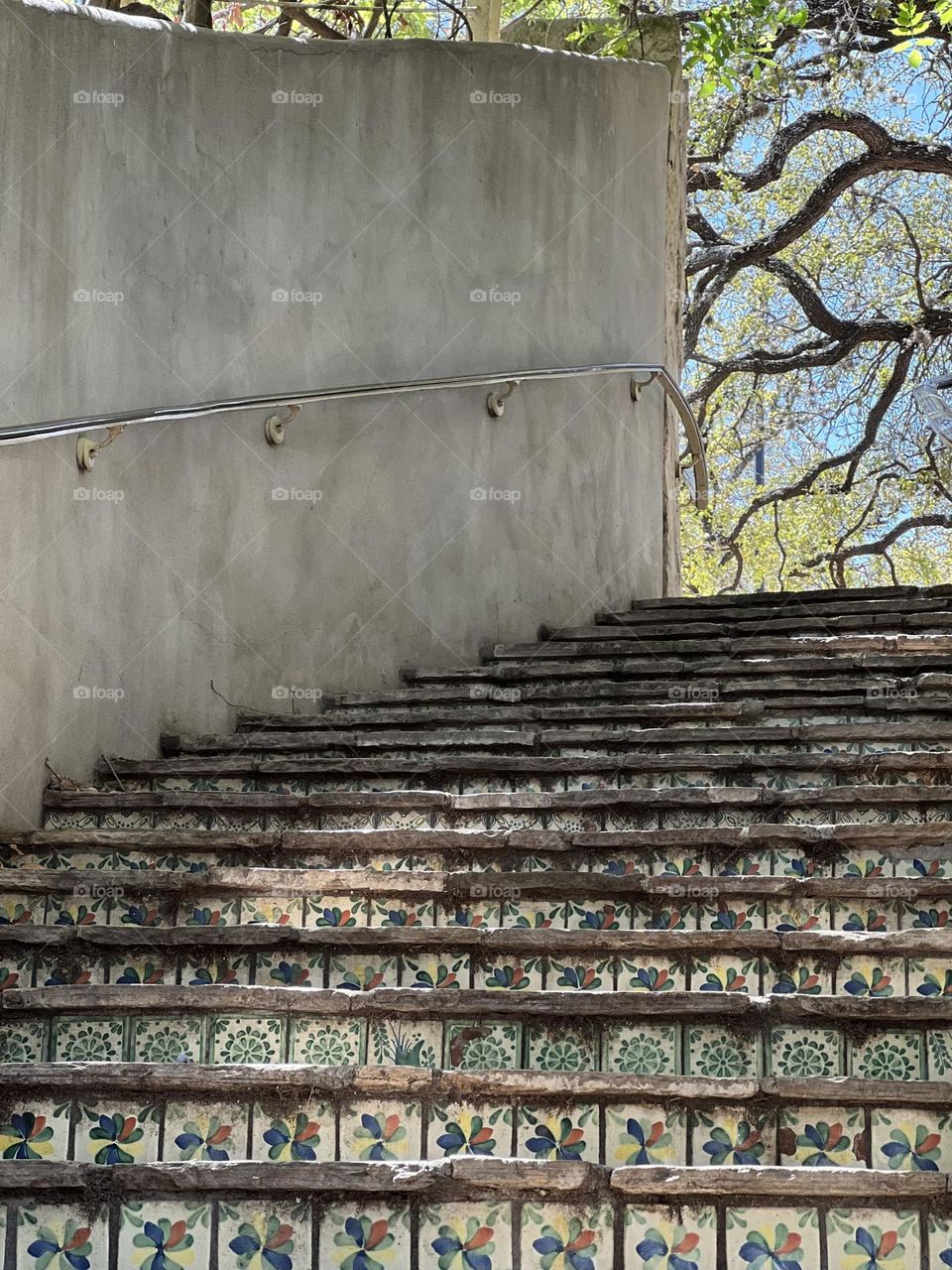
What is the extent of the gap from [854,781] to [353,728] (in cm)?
155

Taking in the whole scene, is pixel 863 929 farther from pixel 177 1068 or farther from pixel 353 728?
pixel 353 728

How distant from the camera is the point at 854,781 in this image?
138 inches

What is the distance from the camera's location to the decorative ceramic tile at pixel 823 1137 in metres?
2.21

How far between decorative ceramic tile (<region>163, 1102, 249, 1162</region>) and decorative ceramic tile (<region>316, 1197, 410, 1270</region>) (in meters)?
0.27

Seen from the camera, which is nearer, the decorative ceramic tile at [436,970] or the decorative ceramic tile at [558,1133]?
the decorative ceramic tile at [558,1133]

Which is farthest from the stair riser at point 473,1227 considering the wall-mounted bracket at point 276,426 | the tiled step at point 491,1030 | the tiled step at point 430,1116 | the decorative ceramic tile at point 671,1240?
the wall-mounted bracket at point 276,426

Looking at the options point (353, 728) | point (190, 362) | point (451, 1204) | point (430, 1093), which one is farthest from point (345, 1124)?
point (190, 362)

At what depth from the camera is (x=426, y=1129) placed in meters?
2.29

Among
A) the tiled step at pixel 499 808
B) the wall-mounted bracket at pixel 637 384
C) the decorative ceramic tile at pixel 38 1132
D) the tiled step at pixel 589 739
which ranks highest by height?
the wall-mounted bracket at pixel 637 384

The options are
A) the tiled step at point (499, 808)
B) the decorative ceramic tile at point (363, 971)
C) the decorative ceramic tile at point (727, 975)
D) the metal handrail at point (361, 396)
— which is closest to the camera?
the decorative ceramic tile at point (727, 975)

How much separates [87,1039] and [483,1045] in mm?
677

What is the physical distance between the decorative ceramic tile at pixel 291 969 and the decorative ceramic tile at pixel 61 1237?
735 mm

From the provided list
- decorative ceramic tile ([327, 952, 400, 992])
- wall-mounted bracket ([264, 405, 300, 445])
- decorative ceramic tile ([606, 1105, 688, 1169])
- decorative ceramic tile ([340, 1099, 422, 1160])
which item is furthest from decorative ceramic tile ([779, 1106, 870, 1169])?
wall-mounted bracket ([264, 405, 300, 445])

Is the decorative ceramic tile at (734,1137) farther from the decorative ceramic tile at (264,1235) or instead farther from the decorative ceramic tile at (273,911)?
the decorative ceramic tile at (273,911)
